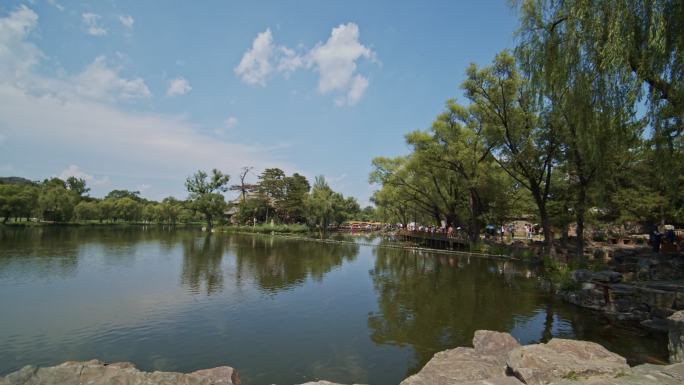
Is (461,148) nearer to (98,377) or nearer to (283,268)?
(283,268)

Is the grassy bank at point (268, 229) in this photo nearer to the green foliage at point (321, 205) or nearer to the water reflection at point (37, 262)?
the green foliage at point (321, 205)

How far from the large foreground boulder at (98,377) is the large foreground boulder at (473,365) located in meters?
3.12

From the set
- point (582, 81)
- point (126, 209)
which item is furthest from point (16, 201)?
point (582, 81)

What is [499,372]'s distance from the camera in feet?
19.7

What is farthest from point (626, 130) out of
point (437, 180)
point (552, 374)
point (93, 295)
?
point (437, 180)

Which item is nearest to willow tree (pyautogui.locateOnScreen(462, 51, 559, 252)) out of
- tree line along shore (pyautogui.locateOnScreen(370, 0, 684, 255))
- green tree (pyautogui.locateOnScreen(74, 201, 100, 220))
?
tree line along shore (pyautogui.locateOnScreen(370, 0, 684, 255))

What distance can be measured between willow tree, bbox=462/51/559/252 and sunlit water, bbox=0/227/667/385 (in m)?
5.38

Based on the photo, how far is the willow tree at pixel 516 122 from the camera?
18438 millimetres

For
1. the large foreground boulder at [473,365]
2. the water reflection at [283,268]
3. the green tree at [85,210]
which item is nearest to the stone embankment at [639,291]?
the large foreground boulder at [473,365]

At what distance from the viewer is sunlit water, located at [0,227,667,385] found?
7633 mm

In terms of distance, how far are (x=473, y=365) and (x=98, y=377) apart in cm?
603

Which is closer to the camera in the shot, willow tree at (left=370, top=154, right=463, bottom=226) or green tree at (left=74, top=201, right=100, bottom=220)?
willow tree at (left=370, top=154, right=463, bottom=226)

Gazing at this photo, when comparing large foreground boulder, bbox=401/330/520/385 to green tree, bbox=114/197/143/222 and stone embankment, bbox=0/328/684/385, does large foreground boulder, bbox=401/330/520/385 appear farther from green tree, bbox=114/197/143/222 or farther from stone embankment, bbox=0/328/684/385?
green tree, bbox=114/197/143/222

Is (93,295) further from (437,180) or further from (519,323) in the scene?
(437,180)
